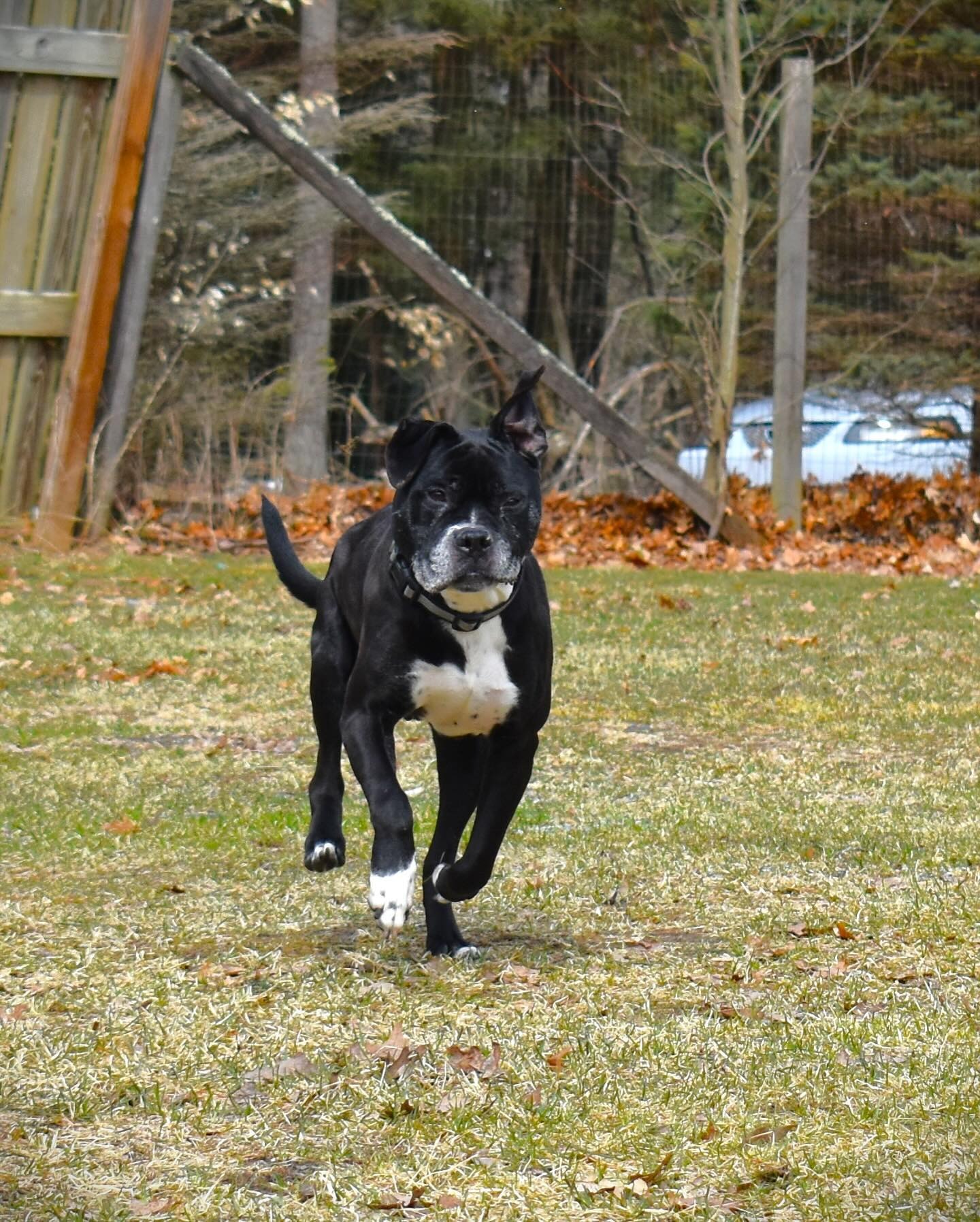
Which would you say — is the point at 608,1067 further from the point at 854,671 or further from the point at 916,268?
the point at 916,268

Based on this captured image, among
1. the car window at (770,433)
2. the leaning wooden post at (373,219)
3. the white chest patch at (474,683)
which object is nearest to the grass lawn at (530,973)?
the white chest patch at (474,683)

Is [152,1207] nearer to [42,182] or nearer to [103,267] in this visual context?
[103,267]

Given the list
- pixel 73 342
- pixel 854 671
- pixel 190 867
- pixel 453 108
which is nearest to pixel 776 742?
pixel 854 671

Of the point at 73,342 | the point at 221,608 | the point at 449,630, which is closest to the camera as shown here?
the point at 449,630

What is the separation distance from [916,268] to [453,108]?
5330 mm

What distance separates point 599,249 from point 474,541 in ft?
45.1

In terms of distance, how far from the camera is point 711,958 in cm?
403

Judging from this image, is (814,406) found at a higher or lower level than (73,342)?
higher

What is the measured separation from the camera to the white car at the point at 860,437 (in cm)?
1405

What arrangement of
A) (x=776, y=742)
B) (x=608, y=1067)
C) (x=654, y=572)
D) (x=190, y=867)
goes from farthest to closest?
(x=654, y=572)
(x=776, y=742)
(x=190, y=867)
(x=608, y=1067)

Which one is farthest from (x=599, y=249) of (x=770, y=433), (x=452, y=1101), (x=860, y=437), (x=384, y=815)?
(x=452, y=1101)

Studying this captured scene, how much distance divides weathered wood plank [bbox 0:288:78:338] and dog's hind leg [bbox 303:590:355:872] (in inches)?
286

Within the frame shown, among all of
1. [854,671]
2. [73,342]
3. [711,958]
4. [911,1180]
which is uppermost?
[73,342]

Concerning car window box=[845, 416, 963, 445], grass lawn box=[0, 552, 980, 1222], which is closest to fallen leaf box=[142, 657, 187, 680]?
grass lawn box=[0, 552, 980, 1222]
